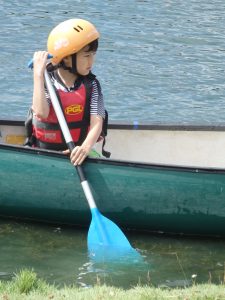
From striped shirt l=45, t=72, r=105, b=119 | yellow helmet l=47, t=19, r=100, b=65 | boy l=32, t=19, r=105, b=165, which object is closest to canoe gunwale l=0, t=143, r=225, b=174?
boy l=32, t=19, r=105, b=165

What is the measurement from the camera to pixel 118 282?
22.8 feet

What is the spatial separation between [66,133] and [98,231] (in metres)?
0.71

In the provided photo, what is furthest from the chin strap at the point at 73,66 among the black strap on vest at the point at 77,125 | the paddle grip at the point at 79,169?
the paddle grip at the point at 79,169

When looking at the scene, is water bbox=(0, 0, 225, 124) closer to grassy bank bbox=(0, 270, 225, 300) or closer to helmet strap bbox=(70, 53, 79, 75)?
helmet strap bbox=(70, 53, 79, 75)

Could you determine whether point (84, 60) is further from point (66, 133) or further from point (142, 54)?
point (142, 54)

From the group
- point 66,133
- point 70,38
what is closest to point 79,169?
point 66,133

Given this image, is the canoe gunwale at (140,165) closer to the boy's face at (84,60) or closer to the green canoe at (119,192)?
the green canoe at (119,192)

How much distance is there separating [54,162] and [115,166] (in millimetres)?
434

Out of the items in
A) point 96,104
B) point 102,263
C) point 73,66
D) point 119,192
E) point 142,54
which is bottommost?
point 142,54

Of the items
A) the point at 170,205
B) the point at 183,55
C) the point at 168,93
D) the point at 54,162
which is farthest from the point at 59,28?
the point at 183,55

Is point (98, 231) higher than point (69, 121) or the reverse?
the reverse

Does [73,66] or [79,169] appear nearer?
[79,169]

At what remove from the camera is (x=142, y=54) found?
13773 mm

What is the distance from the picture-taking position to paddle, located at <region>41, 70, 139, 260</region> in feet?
24.8
